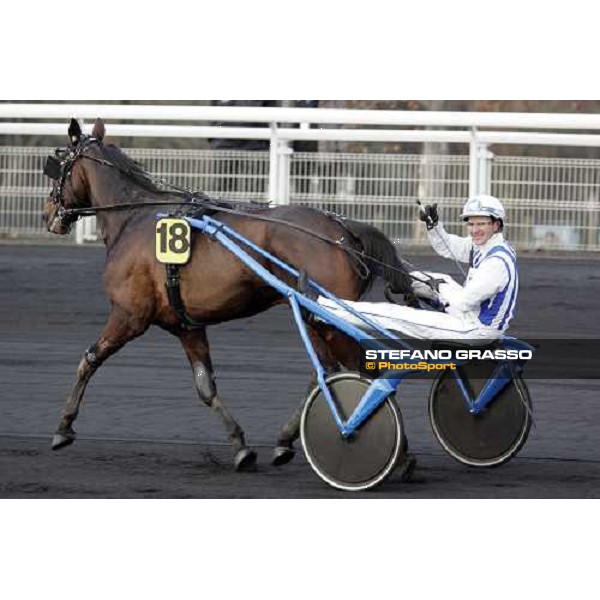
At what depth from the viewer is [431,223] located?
33.7ft

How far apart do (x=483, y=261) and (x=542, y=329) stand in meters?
7.71

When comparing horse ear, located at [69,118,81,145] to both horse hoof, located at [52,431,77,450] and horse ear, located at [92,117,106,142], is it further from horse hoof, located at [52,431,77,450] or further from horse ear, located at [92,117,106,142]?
horse hoof, located at [52,431,77,450]

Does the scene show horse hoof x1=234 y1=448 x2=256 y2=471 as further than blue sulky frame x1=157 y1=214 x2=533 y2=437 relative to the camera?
Yes

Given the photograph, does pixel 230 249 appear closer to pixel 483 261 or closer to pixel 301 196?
pixel 483 261

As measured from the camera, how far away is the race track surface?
9.84m

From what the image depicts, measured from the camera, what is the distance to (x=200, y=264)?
10266mm

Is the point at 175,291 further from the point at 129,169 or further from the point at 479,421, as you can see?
the point at 479,421

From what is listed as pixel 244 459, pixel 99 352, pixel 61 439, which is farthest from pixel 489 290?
pixel 61 439

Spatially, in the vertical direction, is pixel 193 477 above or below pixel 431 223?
below

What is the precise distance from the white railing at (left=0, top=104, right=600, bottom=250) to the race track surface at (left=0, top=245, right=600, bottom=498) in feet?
2.32

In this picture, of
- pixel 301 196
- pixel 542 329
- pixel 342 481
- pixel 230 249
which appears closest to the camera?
pixel 342 481

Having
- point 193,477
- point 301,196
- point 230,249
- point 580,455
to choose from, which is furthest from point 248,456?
point 301,196

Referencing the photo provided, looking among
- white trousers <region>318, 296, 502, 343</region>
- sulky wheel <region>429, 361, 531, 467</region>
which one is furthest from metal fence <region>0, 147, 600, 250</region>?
white trousers <region>318, 296, 502, 343</region>
